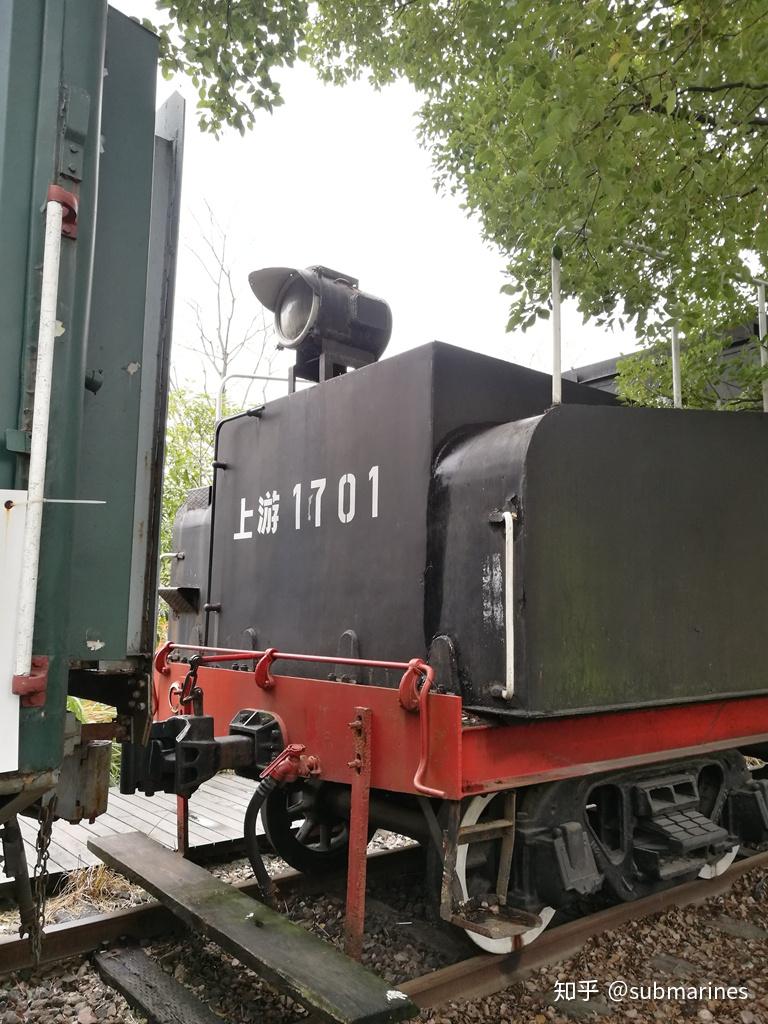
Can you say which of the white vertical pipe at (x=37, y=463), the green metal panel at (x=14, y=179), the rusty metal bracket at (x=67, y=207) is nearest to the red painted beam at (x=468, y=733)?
the white vertical pipe at (x=37, y=463)

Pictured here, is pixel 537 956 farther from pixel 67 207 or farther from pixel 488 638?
pixel 67 207

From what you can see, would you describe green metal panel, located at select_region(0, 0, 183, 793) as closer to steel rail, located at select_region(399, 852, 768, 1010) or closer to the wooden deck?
steel rail, located at select_region(399, 852, 768, 1010)

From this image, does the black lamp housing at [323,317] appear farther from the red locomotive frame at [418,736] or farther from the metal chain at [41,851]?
the metal chain at [41,851]

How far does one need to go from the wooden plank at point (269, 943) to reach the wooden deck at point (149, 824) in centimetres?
63

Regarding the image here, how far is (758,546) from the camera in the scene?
3520mm

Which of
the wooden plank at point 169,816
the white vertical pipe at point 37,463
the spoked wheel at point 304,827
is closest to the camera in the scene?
the white vertical pipe at point 37,463

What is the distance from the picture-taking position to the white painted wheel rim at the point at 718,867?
363 cm

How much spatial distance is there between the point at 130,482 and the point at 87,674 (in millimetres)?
507

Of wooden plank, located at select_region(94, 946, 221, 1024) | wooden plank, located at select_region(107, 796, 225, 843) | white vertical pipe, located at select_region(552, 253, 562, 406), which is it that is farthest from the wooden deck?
white vertical pipe, located at select_region(552, 253, 562, 406)

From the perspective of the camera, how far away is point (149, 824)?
175 inches

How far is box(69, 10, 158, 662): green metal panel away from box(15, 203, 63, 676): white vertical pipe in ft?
0.93

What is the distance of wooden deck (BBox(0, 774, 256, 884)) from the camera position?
3.83 m

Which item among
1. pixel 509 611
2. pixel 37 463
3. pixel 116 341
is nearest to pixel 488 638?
pixel 509 611

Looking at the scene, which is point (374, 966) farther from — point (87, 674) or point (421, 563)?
point (87, 674)
